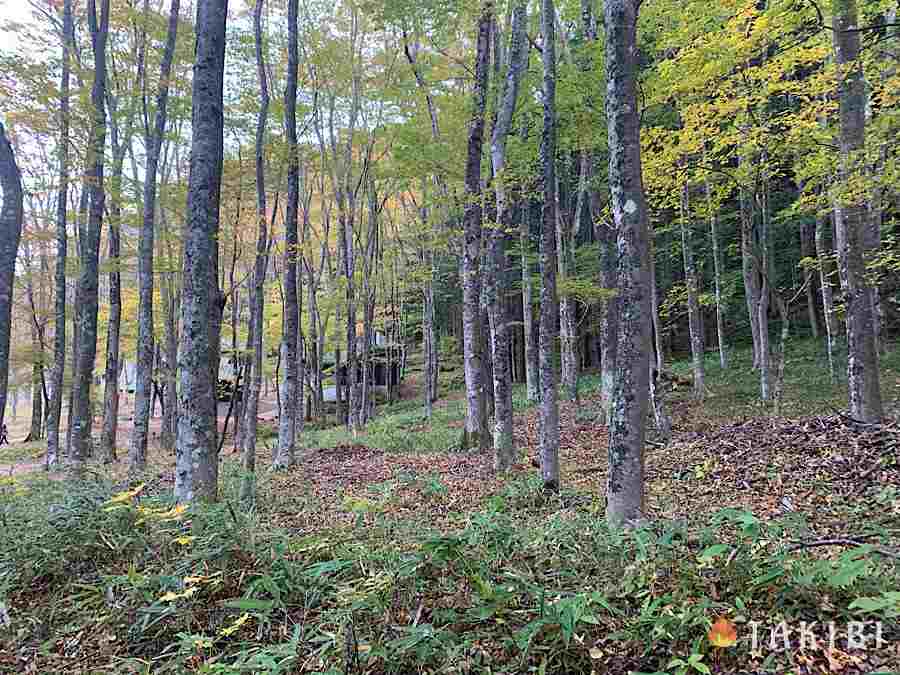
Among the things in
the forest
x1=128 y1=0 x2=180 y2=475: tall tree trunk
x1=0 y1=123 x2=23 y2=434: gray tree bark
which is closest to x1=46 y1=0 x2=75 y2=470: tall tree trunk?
the forest

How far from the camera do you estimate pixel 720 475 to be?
709 cm

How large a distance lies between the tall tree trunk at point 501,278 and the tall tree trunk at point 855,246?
4.72 meters

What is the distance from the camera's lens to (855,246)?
25.7 feet

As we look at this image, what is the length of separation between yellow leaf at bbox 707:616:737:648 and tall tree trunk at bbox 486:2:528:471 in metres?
6.07

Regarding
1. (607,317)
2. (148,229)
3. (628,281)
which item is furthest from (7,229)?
(607,317)

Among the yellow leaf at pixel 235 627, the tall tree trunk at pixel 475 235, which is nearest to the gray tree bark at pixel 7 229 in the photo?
the tall tree trunk at pixel 475 235

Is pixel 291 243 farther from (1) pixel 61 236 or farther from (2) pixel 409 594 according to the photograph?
(2) pixel 409 594

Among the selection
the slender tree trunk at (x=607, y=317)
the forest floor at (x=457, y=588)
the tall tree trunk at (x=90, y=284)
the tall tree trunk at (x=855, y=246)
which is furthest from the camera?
the slender tree trunk at (x=607, y=317)

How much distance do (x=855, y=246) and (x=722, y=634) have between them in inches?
317

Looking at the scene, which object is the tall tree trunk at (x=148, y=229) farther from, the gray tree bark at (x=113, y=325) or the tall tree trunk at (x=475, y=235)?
the tall tree trunk at (x=475, y=235)

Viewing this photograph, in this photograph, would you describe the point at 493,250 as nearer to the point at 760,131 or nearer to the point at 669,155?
the point at 669,155

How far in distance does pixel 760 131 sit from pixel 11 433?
4035cm

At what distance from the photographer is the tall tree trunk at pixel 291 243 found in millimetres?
10258

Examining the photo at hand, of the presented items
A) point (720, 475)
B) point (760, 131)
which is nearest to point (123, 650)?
point (720, 475)
